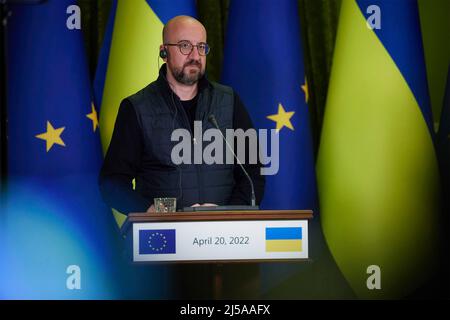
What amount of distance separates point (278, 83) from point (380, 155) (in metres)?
0.62

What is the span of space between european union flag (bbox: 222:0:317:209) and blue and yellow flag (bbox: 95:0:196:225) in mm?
305

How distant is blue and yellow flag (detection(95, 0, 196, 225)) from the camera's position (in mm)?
3766

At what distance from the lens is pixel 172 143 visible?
135 inches

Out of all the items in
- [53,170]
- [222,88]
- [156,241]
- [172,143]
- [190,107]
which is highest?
[222,88]

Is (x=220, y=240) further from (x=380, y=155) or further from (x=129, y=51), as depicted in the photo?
(x=129, y=51)

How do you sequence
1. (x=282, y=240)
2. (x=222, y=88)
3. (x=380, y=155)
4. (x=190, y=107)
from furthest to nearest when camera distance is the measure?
(x=380, y=155) → (x=222, y=88) → (x=190, y=107) → (x=282, y=240)

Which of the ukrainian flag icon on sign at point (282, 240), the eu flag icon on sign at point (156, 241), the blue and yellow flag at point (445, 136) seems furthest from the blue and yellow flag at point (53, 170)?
the blue and yellow flag at point (445, 136)

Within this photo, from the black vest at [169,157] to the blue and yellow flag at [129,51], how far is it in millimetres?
298

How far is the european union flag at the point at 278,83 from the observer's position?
375 cm

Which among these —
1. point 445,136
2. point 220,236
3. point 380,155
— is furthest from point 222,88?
point 445,136

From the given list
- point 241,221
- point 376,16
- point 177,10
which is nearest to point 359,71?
point 376,16

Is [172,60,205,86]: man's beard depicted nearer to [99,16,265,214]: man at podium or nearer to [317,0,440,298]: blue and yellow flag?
[99,16,265,214]: man at podium

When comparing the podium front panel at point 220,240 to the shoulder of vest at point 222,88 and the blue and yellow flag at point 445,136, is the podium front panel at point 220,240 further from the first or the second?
the blue and yellow flag at point 445,136

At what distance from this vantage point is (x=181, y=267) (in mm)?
3105
